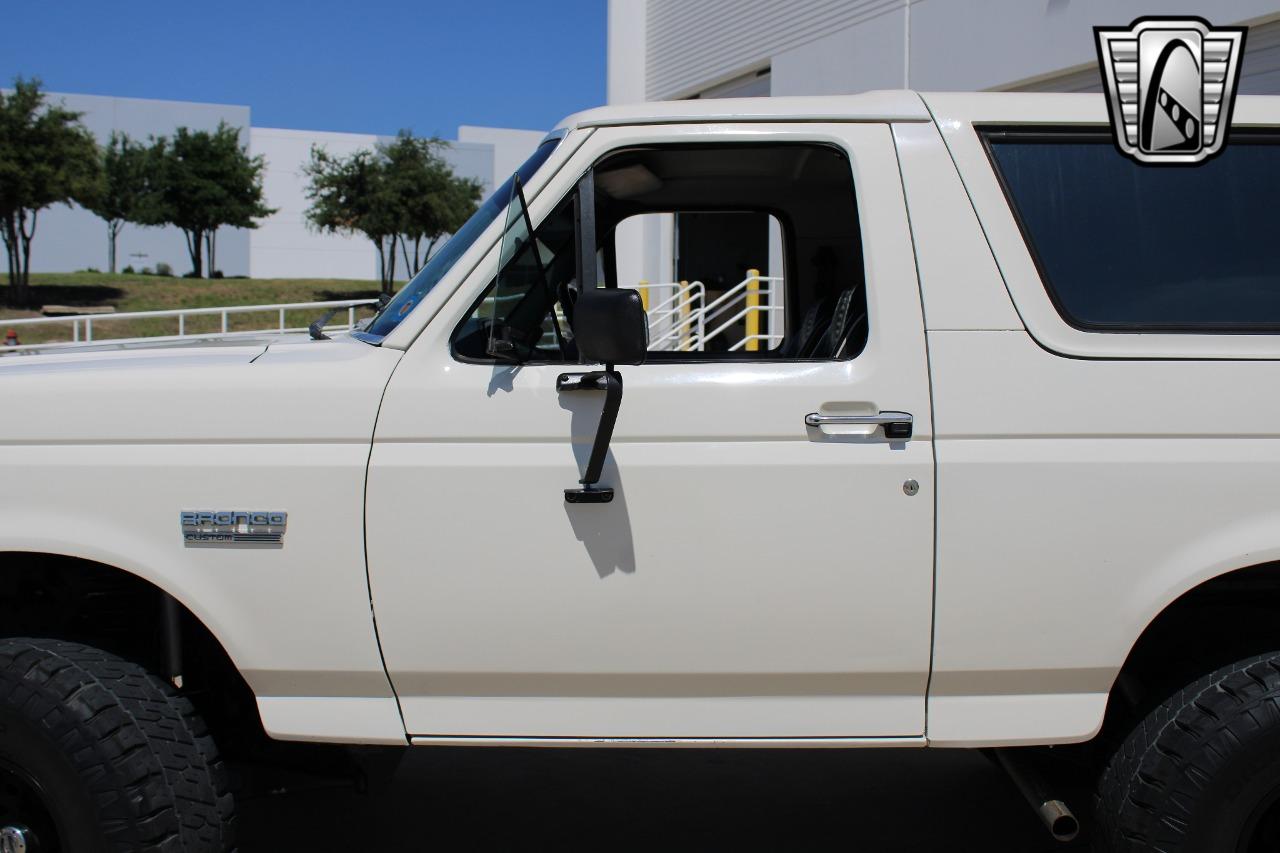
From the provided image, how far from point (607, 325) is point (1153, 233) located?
4.61 ft

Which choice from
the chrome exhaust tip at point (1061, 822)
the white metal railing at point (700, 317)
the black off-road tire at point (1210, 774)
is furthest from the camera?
the white metal railing at point (700, 317)

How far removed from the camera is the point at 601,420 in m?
2.61

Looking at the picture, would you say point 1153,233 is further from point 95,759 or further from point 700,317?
point 700,317

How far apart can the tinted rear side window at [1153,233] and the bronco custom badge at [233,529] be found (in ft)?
6.46

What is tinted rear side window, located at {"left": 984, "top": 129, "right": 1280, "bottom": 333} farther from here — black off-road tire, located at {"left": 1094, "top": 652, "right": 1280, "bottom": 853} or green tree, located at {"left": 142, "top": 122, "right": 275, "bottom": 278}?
green tree, located at {"left": 142, "top": 122, "right": 275, "bottom": 278}

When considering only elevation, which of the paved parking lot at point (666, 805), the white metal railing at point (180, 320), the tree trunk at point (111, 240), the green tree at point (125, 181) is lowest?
the paved parking lot at point (666, 805)

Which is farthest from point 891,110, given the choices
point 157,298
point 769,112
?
point 157,298

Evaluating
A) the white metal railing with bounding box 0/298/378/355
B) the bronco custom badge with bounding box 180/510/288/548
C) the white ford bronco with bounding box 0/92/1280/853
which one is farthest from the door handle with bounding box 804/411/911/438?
the white metal railing with bounding box 0/298/378/355

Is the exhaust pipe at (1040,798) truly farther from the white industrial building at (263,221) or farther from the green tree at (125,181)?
the white industrial building at (263,221)

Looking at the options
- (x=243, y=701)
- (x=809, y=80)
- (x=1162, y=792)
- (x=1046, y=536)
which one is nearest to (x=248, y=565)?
(x=243, y=701)

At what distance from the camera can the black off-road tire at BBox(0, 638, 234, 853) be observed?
2.61 meters

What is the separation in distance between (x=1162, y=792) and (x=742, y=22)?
1689 centimetres

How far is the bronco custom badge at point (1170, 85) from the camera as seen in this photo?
2.87 metres

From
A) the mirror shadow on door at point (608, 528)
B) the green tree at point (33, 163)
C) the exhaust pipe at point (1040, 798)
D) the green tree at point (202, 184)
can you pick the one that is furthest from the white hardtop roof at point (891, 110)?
the green tree at point (202, 184)
